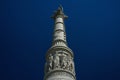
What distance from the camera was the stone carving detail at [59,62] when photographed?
17.2m

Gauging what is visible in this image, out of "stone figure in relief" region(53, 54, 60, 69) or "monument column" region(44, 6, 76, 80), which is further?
"stone figure in relief" region(53, 54, 60, 69)

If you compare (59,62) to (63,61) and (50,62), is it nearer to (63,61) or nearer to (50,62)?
(63,61)

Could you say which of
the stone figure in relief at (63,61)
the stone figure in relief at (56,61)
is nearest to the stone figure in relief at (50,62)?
→ the stone figure in relief at (56,61)

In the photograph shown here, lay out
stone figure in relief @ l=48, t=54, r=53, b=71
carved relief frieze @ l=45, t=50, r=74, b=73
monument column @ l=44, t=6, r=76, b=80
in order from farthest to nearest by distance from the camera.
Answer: stone figure in relief @ l=48, t=54, r=53, b=71, carved relief frieze @ l=45, t=50, r=74, b=73, monument column @ l=44, t=6, r=76, b=80

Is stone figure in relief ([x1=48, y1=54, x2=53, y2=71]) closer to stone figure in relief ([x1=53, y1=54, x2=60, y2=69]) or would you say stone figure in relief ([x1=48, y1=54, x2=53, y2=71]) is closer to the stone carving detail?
the stone carving detail

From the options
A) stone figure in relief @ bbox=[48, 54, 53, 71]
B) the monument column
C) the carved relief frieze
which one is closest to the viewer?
the monument column

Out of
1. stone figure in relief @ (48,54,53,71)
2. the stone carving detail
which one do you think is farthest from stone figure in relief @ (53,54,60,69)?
stone figure in relief @ (48,54,53,71)

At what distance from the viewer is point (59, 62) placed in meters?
17.5

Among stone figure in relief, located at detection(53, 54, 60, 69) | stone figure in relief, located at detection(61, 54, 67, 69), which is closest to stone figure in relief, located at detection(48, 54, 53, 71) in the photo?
stone figure in relief, located at detection(53, 54, 60, 69)

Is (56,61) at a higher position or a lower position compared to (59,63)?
higher

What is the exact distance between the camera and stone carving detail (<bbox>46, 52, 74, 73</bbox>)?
17156 mm

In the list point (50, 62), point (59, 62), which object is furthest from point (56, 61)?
point (50, 62)

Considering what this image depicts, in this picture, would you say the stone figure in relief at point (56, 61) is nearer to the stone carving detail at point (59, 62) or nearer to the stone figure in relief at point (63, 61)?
the stone carving detail at point (59, 62)

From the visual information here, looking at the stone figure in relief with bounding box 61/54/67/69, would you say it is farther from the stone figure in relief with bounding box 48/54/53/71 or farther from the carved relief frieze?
the stone figure in relief with bounding box 48/54/53/71
